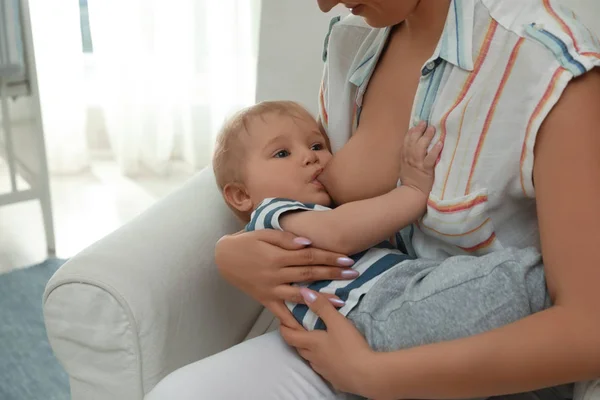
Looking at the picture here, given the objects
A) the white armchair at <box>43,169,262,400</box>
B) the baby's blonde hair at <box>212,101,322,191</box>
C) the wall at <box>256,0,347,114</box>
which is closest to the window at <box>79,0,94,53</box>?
the wall at <box>256,0,347,114</box>

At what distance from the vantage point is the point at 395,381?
2.71 feet

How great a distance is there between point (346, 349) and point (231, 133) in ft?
1.44

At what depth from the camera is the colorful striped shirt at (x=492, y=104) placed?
823 mm

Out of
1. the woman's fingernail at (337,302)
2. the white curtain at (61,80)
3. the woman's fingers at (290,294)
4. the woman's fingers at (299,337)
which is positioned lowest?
the white curtain at (61,80)

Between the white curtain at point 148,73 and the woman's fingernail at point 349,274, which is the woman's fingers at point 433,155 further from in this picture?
the white curtain at point 148,73

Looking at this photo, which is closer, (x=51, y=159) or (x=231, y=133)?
(x=231, y=133)

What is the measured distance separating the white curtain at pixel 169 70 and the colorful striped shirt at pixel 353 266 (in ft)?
5.79

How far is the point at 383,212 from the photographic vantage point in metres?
0.96

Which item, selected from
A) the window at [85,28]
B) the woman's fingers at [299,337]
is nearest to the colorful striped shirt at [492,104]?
the woman's fingers at [299,337]

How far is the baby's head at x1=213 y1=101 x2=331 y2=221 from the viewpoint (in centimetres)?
110

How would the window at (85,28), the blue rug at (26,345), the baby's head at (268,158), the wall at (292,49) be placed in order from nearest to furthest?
the baby's head at (268,158) < the wall at (292,49) < the blue rug at (26,345) < the window at (85,28)

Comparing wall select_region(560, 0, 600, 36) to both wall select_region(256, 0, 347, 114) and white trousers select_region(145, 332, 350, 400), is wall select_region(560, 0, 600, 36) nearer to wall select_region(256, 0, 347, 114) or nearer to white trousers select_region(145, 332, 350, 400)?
wall select_region(256, 0, 347, 114)

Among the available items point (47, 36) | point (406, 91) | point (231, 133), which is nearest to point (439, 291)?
point (406, 91)

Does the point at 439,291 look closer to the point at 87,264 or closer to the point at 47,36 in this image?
the point at 87,264
